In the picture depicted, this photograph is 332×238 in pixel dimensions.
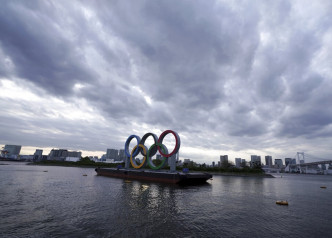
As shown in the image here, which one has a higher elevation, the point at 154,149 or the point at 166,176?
the point at 154,149

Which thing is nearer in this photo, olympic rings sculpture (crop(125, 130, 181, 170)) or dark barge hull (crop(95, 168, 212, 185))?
dark barge hull (crop(95, 168, 212, 185))

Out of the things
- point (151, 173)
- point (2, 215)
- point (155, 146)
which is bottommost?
point (2, 215)

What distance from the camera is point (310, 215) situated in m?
23.6

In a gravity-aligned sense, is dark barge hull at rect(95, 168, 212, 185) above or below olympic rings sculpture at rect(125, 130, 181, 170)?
below

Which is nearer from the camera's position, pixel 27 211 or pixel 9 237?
pixel 9 237

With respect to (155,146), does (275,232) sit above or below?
below

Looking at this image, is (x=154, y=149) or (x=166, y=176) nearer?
(x=166, y=176)

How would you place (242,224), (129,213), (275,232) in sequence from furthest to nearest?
(129,213), (242,224), (275,232)

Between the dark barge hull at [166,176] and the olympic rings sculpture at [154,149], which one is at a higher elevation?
the olympic rings sculpture at [154,149]

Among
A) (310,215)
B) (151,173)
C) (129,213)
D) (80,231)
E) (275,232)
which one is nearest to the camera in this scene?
(80,231)

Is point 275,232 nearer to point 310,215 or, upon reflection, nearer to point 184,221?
point 184,221

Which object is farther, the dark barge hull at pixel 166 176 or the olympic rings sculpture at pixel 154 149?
the olympic rings sculpture at pixel 154 149

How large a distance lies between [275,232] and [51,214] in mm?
24514

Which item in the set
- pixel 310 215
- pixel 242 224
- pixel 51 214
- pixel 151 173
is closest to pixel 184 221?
pixel 242 224
